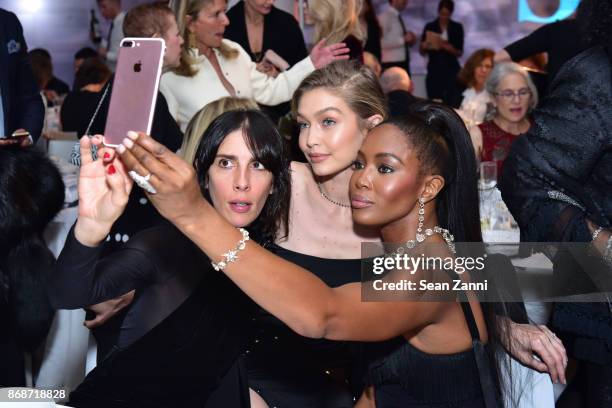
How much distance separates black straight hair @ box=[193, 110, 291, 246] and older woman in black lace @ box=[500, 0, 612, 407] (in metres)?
0.81

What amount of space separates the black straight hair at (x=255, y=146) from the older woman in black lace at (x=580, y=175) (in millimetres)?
805

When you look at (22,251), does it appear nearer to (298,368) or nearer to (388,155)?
(298,368)

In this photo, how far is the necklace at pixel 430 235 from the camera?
2.12m

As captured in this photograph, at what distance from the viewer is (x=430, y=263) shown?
6.66 feet

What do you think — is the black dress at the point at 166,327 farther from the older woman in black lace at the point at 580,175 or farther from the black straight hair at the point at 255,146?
the older woman in black lace at the point at 580,175

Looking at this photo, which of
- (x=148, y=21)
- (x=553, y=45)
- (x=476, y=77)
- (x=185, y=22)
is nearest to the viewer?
(x=148, y=21)

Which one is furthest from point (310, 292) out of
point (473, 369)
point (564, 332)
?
point (564, 332)

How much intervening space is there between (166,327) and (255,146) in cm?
66

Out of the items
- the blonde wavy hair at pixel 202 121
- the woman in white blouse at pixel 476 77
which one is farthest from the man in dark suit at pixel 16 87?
the woman in white blouse at pixel 476 77

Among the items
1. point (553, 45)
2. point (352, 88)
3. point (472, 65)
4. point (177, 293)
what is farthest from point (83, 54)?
point (177, 293)

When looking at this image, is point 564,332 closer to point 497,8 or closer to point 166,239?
point 166,239

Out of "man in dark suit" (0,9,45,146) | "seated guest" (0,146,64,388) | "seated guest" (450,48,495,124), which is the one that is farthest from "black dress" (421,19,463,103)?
"seated guest" (0,146,64,388)

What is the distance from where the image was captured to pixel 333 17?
4.65m

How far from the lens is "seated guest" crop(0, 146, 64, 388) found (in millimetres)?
2445
